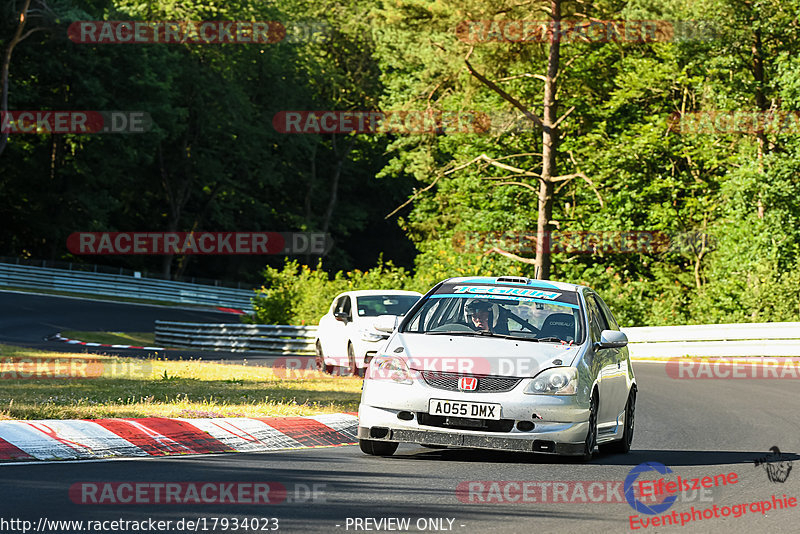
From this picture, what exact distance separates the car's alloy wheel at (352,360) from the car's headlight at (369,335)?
380mm

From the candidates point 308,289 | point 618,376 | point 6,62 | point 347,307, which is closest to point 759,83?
point 308,289

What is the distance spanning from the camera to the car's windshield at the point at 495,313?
38.0 ft

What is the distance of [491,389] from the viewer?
10.5 m

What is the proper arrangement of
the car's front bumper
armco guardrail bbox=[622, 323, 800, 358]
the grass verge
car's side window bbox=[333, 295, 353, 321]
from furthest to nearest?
armco guardrail bbox=[622, 323, 800, 358]
car's side window bbox=[333, 295, 353, 321]
the grass verge
the car's front bumper

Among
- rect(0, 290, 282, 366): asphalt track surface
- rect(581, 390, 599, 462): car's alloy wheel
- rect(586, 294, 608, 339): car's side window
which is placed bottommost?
rect(0, 290, 282, 366): asphalt track surface

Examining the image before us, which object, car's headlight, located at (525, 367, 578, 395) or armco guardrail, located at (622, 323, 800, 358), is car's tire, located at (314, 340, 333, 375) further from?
car's headlight, located at (525, 367, 578, 395)

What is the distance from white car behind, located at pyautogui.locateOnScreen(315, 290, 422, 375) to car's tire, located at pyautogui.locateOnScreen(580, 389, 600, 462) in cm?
1151

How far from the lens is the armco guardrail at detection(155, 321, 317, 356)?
34866mm

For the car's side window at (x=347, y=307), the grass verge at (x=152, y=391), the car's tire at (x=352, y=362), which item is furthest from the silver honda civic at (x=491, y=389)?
the car's side window at (x=347, y=307)

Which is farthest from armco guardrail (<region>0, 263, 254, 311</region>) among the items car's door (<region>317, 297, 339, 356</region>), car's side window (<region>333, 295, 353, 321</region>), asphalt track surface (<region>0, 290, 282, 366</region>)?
car's side window (<region>333, 295, 353, 321</region>)

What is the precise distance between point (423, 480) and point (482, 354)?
5.33ft

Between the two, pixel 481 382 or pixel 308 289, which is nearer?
pixel 481 382

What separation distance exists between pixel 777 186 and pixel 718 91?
→ 541 cm

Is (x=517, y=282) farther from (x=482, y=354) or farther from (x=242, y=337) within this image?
(x=242, y=337)
